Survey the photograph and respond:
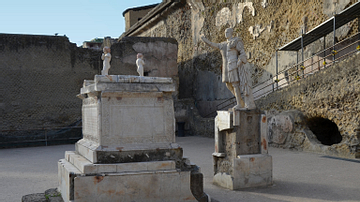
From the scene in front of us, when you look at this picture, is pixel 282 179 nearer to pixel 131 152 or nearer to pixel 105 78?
pixel 131 152

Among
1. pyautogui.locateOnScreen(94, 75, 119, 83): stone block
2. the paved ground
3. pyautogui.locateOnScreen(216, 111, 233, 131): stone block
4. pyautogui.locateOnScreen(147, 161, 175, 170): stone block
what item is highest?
pyautogui.locateOnScreen(94, 75, 119, 83): stone block

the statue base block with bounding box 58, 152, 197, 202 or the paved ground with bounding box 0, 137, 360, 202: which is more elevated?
the statue base block with bounding box 58, 152, 197, 202

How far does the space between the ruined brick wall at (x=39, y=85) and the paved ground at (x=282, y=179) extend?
3331 millimetres

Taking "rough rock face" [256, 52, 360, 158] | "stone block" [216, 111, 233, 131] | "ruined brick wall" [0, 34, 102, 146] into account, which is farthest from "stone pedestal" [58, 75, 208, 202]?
"ruined brick wall" [0, 34, 102, 146]

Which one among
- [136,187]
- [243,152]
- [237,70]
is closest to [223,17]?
[237,70]

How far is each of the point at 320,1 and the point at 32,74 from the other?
9.98m

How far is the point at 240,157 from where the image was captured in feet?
16.8

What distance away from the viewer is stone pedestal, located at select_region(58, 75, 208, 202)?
149 inches

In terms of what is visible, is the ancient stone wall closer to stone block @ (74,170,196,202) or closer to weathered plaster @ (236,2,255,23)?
weathered plaster @ (236,2,255,23)

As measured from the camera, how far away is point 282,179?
5.59m

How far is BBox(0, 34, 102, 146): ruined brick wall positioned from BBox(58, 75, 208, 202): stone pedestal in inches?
334

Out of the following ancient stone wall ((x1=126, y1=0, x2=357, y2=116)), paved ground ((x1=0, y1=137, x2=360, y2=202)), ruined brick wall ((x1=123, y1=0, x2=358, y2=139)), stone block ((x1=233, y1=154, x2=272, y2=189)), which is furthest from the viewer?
ancient stone wall ((x1=126, y1=0, x2=357, y2=116))

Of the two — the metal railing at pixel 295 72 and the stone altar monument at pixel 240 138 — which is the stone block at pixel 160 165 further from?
the metal railing at pixel 295 72

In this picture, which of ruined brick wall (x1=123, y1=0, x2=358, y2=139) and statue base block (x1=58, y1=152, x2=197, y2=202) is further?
ruined brick wall (x1=123, y1=0, x2=358, y2=139)
